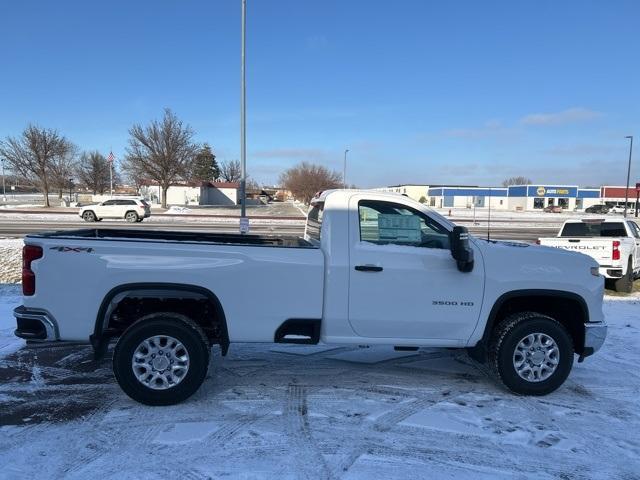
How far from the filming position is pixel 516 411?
14.4ft

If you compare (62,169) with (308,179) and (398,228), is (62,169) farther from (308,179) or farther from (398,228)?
(398,228)

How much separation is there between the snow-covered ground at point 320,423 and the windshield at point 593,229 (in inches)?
252

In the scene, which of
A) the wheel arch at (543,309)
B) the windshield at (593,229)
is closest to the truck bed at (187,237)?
the wheel arch at (543,309)

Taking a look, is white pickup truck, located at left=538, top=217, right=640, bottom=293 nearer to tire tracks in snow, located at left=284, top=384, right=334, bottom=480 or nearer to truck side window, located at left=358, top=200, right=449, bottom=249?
truck side window, located at left=358, top=200, right=449, bottom=249

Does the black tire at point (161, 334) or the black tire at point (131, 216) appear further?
the black tire at point (131, 216)

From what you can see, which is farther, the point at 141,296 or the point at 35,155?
the point at 35,155

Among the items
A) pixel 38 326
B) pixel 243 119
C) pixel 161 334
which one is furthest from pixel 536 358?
pixel 243 119

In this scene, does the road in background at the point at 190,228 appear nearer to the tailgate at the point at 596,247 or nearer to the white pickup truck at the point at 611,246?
the white pickup truck at the point at 611,246

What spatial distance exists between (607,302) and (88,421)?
29.4 feet

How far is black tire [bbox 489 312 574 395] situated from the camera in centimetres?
464

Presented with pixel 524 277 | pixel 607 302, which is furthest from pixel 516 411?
pixel 607 302

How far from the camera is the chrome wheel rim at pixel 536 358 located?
15.4ft

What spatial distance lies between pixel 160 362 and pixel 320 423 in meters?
1.47

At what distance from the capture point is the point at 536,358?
185 inches
